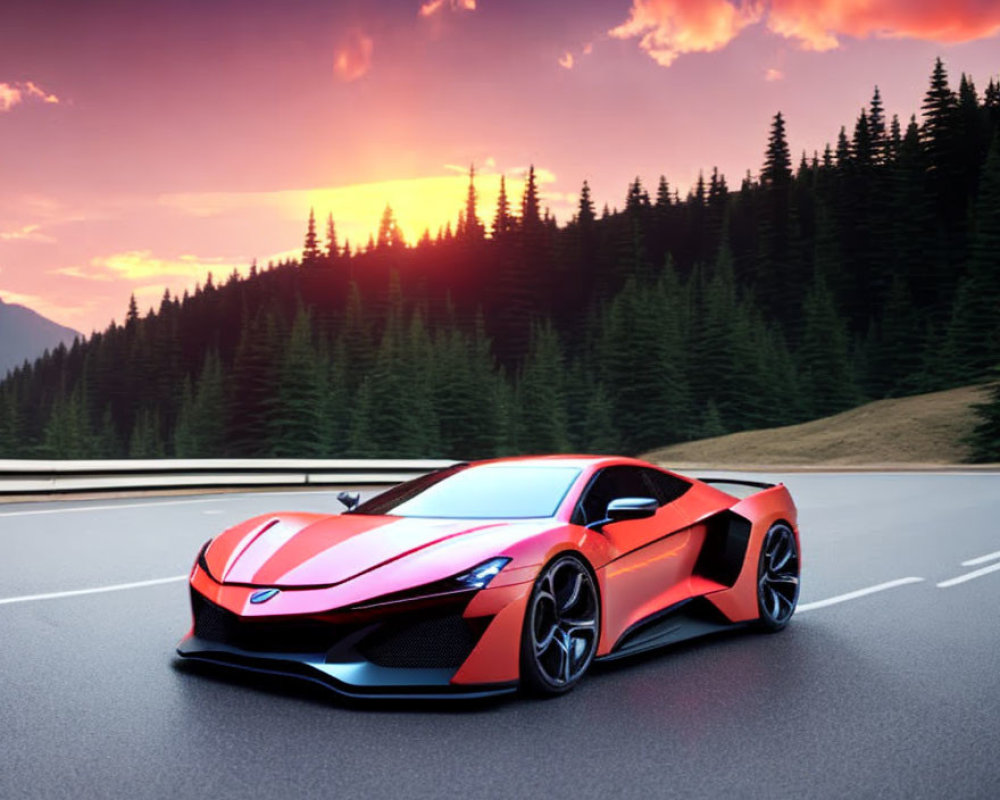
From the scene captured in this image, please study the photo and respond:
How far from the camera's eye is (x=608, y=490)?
7102mm

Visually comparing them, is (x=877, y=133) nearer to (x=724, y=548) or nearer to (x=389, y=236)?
(x=389, y=236)

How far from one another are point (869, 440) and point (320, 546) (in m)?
48.1

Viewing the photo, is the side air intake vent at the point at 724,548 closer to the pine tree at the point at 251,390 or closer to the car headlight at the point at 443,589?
the car headlight at the point at 443,589

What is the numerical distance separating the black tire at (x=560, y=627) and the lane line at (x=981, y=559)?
712 cm

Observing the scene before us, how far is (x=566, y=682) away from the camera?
591 centimetres

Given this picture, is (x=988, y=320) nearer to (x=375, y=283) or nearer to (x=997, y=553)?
(x=997, y=553)

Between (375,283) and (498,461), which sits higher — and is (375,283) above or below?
above

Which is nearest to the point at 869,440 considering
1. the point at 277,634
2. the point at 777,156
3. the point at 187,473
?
the point at 187,473

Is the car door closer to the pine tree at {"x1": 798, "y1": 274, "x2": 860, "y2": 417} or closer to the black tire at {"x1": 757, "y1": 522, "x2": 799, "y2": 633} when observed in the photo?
the black tire at {"x1": 757, "y1": 522, "x2": 799, "y2": 633}

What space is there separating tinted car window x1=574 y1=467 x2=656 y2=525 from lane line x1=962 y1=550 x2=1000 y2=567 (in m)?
5.97

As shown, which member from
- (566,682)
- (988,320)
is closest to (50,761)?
(566,682)

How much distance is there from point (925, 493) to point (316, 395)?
6839cm

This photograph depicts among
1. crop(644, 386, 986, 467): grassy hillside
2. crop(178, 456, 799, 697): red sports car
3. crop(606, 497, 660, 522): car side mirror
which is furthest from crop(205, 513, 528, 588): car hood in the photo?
crop(644, 386, 986, 467): grassy hillside

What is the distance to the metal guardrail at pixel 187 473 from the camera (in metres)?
19.0
